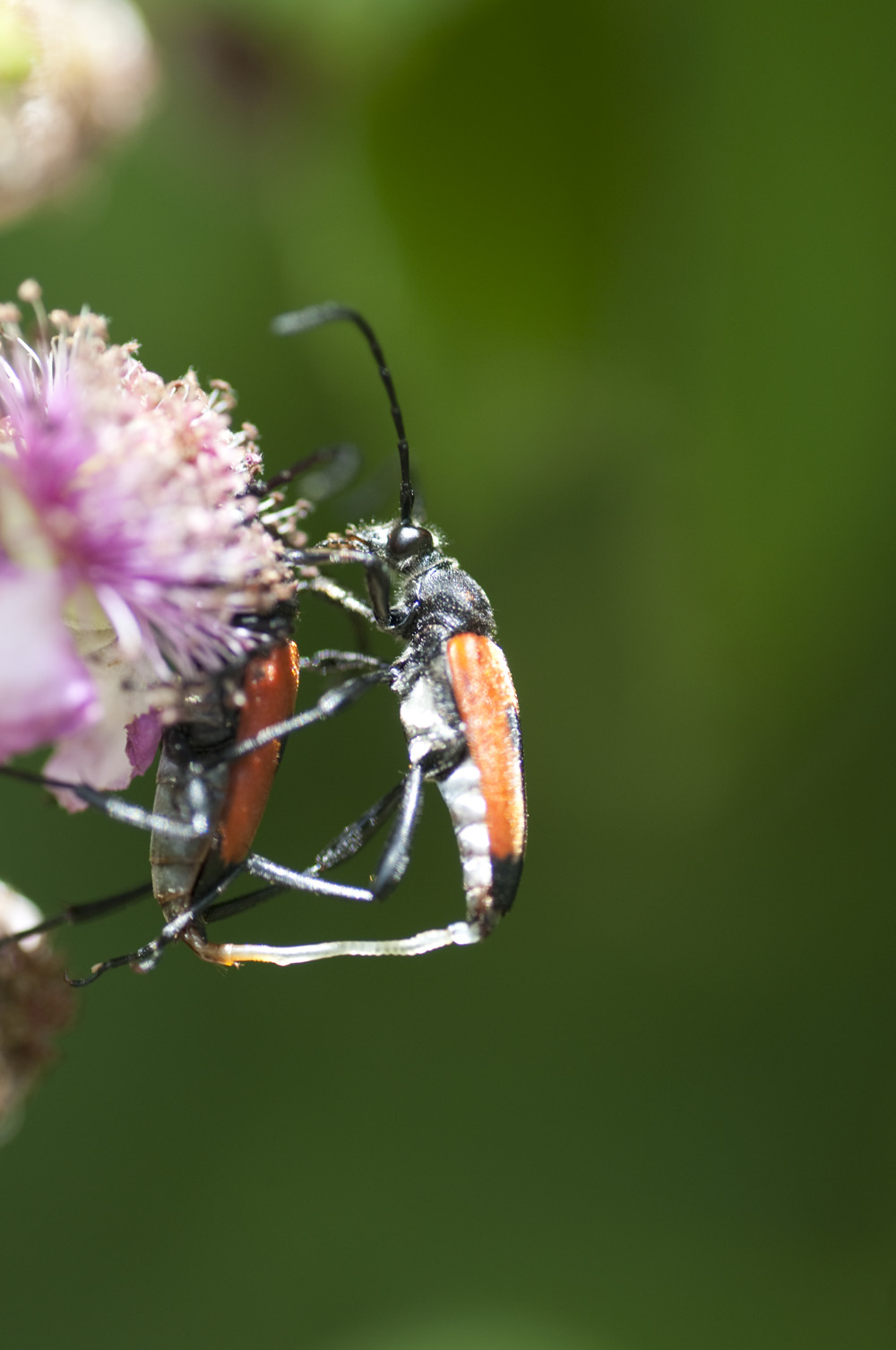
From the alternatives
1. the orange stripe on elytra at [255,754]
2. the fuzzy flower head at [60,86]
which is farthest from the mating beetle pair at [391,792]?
the fuzzy flower head at [60,86]

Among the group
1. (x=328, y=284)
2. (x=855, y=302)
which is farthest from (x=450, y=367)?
(x=855, y=302)

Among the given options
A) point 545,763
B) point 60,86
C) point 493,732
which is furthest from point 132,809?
point 545,763

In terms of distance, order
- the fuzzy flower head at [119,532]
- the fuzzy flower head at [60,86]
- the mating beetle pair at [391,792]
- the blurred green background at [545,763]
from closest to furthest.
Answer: the fuzzy flower head at [119,532]
the mating beetle pair at [391,792]
the fuzzy flower head at [60,86]
the blurred green background at [545,763]

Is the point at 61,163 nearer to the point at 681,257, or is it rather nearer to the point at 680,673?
the point at 681,257

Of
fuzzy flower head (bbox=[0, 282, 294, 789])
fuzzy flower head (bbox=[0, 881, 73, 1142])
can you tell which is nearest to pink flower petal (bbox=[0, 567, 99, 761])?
fuzzy flower head (bbox=[0, 282, 294, 789])

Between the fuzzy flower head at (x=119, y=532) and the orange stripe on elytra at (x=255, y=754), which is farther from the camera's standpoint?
the orange stripe on elytra at (x=255, y=754)

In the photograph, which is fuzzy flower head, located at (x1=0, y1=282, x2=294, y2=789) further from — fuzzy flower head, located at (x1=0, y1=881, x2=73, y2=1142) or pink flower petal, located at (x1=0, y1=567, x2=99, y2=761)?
fuzzy flower head, located at (x1=0, y1=881, x2=73, y2=1142)

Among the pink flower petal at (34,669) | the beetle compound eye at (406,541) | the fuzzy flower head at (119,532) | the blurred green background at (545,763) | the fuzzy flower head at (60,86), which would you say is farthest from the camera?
the blurred green background at (545,763)

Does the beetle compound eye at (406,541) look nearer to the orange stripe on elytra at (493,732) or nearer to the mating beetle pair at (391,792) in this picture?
the mating beetle pair at (391,792)
